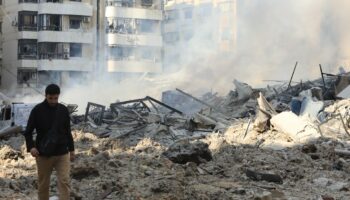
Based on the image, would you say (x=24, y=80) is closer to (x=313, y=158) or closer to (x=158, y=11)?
(x=158, y=11)

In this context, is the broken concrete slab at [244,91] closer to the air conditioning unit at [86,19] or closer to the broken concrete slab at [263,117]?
the broken concrete slab at [263,117]

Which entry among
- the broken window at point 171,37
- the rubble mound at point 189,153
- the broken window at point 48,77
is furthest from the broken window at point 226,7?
the rubble mound at point 189,153

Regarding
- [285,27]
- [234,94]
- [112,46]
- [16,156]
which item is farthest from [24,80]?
[16,156]

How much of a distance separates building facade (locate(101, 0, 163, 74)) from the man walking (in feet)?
120

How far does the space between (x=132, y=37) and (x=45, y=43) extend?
24.1 feet

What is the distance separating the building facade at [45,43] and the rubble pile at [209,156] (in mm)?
24050

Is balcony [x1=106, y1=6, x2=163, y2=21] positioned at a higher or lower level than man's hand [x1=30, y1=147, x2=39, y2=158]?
higher

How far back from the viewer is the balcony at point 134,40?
4325 centimetres

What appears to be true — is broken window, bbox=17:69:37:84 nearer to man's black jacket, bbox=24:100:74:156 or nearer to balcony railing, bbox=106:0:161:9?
balcony railing, bbox=106:0:161:9

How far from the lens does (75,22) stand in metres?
42.1

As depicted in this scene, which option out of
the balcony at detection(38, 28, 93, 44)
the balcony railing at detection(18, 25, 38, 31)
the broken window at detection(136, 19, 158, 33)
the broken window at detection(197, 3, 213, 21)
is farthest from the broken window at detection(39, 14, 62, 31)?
the broken window at detection(197, 3, 213, 21)

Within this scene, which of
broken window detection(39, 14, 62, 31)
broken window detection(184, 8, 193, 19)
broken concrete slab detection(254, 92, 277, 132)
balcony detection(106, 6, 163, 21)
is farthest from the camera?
broken window detection(184, 8, 193, 19)

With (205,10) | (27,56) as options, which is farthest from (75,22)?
(205,10)

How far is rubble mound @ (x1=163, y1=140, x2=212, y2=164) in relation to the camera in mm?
9766
